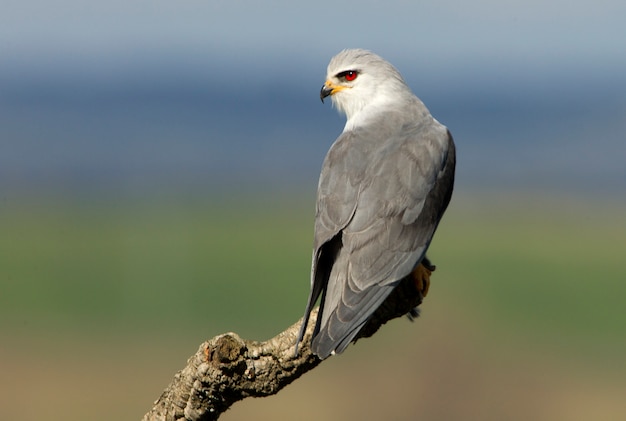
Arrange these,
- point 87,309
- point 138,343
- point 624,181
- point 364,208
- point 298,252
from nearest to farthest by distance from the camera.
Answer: point 364,208, point 138,343, point 87,309, point 298,252, point 624,181

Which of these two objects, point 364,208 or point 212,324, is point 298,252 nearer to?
point 212,324

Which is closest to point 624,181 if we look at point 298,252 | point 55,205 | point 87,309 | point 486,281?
point 55,205

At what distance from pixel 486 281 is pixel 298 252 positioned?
71.0 feet

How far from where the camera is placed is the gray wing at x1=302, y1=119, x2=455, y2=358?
7.51 metres

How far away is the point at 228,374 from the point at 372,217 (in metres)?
1.78

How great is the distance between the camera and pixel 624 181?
635ft

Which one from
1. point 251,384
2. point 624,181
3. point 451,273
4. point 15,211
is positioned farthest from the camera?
point 624,181

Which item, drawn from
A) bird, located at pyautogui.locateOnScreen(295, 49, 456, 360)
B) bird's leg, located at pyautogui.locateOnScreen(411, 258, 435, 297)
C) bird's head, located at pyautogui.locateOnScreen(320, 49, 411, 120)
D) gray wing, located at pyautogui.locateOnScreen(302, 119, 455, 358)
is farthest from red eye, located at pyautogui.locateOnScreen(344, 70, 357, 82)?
bird's leg, located at pyautogui.locateOnScreen(411, 258, 435, 297)

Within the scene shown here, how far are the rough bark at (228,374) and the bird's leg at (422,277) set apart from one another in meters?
1.19

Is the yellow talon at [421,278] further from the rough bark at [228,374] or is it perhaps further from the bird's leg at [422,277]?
the rough bark at [228,374]

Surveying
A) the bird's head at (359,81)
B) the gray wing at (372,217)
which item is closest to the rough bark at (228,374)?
the gray wing at (372,217)

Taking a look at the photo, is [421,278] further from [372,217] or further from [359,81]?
[359,81]

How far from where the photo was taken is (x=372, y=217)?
7.85 m

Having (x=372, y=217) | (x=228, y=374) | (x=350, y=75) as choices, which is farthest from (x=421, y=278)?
(x=350, y=75)
